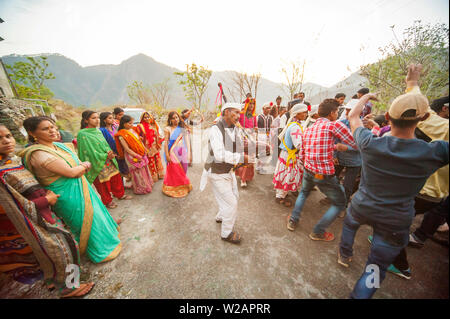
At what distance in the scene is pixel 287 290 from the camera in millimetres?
1783

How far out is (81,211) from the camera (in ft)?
6.26

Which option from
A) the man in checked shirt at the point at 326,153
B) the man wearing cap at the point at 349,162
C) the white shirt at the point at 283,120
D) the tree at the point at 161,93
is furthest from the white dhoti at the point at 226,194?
the tree at the point at 161,93

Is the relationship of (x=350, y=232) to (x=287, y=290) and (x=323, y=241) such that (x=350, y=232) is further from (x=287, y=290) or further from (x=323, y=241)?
(x=287, y=290)

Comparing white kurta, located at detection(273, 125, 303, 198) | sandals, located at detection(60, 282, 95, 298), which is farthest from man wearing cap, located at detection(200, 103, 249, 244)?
sandals, located at detection(60, 282, 95, 298)

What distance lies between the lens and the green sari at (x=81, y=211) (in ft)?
5.69

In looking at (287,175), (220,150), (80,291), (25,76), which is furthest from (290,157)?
(25,76)

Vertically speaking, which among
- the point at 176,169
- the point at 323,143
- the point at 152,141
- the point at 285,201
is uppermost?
the point at 323,143

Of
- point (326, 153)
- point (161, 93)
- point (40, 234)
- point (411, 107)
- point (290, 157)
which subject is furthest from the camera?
point (161, 93)

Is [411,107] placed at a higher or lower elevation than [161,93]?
lower

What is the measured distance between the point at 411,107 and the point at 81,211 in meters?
3.50

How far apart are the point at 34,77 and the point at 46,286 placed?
18.9 meters

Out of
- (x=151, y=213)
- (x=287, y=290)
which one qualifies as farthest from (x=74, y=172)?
(x=287, y=290)

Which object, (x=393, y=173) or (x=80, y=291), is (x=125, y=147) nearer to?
(x=80, y=291)

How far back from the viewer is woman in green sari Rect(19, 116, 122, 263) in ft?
5.37
